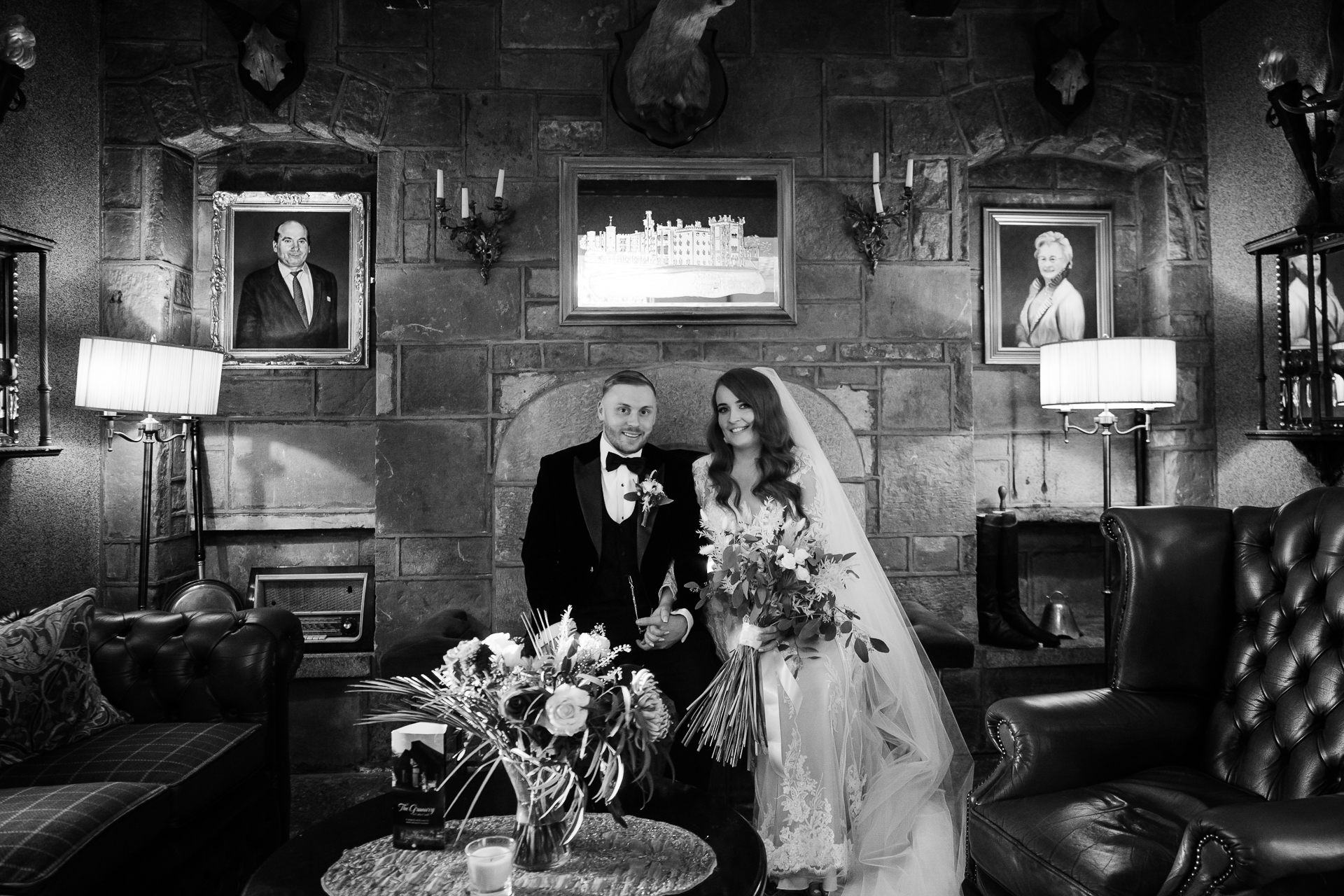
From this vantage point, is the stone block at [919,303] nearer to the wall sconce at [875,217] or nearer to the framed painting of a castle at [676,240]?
the wall sconce at [875,217]

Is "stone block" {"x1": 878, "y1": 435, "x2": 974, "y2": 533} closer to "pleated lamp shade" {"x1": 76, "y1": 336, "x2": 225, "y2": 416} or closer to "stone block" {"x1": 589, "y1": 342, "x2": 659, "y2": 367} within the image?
"stone block" {"x1": 589, "y1": 342, "x2": 659, "y2": 367}

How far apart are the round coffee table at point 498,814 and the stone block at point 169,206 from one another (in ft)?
9.84

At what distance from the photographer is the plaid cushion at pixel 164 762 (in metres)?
2.26

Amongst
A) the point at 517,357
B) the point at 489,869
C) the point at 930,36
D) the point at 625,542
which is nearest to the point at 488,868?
the point at 489,869

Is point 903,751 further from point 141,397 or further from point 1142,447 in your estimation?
point 141,397

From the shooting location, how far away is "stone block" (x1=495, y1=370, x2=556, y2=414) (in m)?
3.73

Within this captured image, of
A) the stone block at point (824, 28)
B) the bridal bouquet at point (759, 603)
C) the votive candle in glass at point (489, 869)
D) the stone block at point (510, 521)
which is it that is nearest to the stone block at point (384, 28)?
the stone block at point (824, 28)

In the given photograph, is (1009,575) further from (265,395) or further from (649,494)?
(265,395)

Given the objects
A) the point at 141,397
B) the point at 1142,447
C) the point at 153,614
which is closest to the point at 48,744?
the point at 153,614

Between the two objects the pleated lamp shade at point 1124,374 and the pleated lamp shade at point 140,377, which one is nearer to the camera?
the pleated lamp shade at point 140,377

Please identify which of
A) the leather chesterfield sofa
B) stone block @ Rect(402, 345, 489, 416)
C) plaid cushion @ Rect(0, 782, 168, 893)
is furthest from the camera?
stone block @ Rect(402, 345, 489, 416)

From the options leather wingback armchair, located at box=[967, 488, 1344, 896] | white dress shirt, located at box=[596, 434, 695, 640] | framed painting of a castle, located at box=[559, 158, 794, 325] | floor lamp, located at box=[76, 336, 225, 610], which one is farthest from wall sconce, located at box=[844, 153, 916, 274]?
floor lamp, located at box=[76, 336, 225, 610]

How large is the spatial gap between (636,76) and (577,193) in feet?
1.77

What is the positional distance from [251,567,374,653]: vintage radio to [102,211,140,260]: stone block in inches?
60.5
